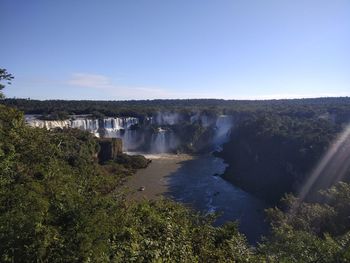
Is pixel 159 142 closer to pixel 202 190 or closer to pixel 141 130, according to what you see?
pixel 141 130

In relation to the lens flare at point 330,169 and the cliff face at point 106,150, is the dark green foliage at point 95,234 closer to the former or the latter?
the lens flare at point 330,169

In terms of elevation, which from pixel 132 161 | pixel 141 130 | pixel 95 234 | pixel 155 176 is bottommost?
pixel 155 176

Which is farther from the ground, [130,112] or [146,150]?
[130,112]

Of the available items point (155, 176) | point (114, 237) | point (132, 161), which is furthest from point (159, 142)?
point (114, 237)

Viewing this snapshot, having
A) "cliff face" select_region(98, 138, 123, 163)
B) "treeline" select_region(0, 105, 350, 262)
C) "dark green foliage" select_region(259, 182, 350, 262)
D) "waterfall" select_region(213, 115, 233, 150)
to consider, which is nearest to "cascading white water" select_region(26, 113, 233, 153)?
"waterfall" select_region(213, 115, 233, 150)

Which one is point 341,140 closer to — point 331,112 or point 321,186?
point 321,186

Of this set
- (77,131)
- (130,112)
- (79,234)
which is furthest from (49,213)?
(130,112)

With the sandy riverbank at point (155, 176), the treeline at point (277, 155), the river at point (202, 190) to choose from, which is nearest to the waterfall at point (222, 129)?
the treeline at point (277, 155)

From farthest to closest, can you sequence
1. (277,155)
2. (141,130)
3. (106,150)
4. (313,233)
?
(141,130)
(106,150)
(277,155)
(313,233)
